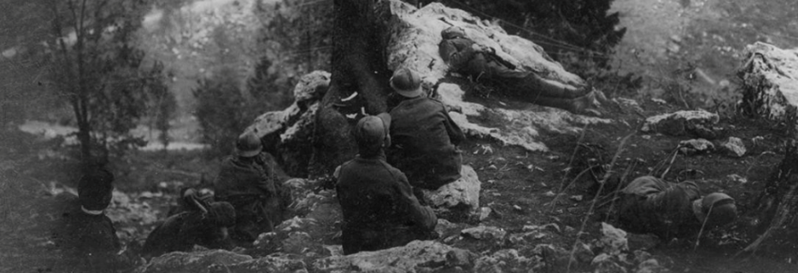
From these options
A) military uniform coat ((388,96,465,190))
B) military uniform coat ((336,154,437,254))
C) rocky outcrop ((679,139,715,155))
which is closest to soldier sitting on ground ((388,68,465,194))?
military uniform coat ((388,96,465,190))

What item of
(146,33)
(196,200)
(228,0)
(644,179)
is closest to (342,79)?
(196,200)

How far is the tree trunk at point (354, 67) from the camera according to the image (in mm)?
8797

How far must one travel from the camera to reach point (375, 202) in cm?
557

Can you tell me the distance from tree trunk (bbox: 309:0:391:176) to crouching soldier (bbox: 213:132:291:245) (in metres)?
1.89

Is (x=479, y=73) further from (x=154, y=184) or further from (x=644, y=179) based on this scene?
(x=154, y=184)

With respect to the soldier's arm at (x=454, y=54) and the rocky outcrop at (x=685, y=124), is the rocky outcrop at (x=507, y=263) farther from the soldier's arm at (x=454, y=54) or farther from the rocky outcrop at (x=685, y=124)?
the rocky outcrop at (x=685, y=124)

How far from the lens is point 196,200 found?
6.00 metres

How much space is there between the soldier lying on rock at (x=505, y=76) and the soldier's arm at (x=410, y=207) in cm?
445

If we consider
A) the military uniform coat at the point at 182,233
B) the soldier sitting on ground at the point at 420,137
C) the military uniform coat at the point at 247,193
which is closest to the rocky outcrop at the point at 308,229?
the military uniform coat at the point at 247,193

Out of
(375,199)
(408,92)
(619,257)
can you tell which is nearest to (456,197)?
(408,92)

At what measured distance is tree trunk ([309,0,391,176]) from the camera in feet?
28.9

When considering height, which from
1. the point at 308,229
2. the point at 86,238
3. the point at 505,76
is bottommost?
the point at 308,229

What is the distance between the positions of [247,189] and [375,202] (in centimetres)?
167

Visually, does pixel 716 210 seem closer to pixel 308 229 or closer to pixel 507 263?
pixel 507 263
